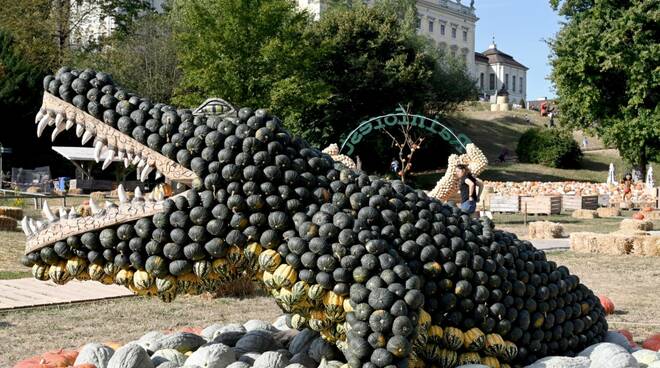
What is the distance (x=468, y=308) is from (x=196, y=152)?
1786mm

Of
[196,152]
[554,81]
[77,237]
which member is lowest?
[77,237]

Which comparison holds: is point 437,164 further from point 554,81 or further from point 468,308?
point 468,308

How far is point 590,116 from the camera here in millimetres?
42406

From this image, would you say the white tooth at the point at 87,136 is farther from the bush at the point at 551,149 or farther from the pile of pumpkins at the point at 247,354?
the bush at the point at 551,149

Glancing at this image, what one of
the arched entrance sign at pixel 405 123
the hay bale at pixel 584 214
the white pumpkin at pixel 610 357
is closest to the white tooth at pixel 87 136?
the white pumpkin at pixel 610 357

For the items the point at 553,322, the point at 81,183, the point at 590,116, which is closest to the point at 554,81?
the point at 590,116

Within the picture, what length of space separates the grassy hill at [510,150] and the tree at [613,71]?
10029 millimetres

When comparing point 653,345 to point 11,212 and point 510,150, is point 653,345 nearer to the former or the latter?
Result: point 11,212

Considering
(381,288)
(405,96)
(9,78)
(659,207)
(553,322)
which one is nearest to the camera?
(381,288)

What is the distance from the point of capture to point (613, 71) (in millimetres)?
40969

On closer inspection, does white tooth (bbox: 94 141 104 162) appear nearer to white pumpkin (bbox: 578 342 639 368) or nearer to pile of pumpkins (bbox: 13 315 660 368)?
pile of pumpkins (bbox: 13 315 660 368)

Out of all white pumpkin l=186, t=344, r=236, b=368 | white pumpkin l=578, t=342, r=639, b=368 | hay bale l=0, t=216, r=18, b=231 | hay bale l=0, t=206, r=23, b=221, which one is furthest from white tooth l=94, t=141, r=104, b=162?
hay bale l=0, t=206, r=23, b=221

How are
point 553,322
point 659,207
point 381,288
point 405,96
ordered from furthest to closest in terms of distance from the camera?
1. point 405,96
2. point 659,207
3. point 553,322
4. point 381,288

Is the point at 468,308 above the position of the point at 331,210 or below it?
below
